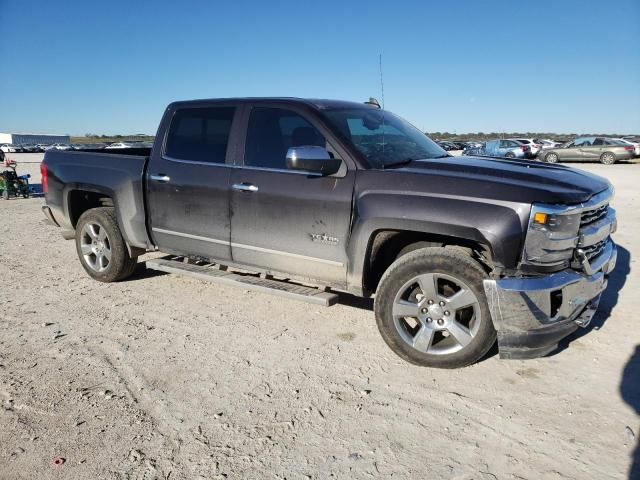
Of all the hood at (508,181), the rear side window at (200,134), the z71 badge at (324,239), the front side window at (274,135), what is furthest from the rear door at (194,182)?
the hood at (508,181)

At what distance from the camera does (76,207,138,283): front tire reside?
5348 millimetres

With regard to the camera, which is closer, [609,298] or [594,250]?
[594,250]

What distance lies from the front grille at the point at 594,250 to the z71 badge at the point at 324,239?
5.89 feet

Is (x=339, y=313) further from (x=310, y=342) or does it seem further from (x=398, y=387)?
(x=398, y=387)

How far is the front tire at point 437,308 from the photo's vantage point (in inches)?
131

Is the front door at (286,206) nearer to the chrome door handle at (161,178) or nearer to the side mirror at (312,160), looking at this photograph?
the side mirror at (312,160)

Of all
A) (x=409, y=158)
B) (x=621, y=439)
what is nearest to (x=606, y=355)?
(x=621, y=439)

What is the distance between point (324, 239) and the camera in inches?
152

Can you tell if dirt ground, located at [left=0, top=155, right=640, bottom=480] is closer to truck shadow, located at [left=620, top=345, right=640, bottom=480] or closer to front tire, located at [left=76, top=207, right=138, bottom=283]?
truck shadow, located at [left=620, top=345, right=640, bottom=480]

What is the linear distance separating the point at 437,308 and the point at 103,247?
3.96 m

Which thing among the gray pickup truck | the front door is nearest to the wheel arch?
the gray pickup truck

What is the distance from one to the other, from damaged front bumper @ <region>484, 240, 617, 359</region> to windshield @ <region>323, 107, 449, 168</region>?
54.5 inches

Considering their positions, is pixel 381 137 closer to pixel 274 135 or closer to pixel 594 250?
pixel 274 135

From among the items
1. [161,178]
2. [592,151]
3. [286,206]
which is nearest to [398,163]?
[286,206]
